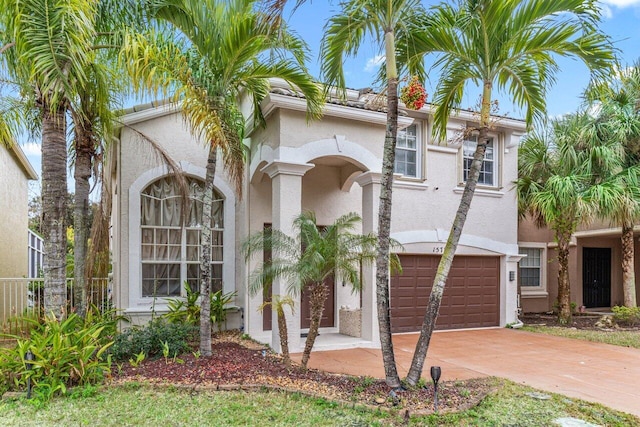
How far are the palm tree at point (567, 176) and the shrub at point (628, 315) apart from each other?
4.91 ft

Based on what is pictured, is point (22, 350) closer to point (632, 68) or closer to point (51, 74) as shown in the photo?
point (51, 74)

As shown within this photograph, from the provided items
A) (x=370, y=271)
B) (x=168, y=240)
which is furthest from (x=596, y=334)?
(x=168, y=240)

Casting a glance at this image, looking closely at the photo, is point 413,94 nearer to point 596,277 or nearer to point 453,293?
point 453,293

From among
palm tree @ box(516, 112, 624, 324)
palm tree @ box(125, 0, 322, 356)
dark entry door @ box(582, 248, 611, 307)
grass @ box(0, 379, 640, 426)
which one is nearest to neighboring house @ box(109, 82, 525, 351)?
palm tree @ box(516, 112, 624, 324)

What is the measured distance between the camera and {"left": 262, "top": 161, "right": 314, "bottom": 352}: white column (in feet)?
28.5

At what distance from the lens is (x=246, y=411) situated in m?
5.64

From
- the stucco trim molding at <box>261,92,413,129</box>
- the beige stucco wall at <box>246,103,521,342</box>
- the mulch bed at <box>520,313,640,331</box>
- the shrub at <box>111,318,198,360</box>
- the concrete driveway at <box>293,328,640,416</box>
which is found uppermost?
the stucco trim molding at <box>261,92,413,129</box>

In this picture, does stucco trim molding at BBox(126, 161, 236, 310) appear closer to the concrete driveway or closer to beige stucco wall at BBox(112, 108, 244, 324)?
beige stucco wall at BBox(112, 108, 244, 324)

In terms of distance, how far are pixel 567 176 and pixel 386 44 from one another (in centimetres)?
925

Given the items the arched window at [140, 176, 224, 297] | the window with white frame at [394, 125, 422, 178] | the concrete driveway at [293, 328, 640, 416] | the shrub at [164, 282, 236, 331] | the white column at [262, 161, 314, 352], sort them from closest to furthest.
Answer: the concrete driveway at [293, 328, 640, 416] < the white column at [262, 161, 314, 352] < the shrub at [164, 282, 236, 331] < the arched window at [140, 176, 224, 297] < the window with white frame at [394, 125, 422, 178]

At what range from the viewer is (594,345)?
10594mm

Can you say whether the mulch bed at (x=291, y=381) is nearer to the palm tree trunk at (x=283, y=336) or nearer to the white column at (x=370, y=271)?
the palm tree trunk at (x=283, y=336)

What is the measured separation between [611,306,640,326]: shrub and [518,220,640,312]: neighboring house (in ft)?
9.13

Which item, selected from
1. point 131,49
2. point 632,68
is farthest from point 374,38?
point 632,68
